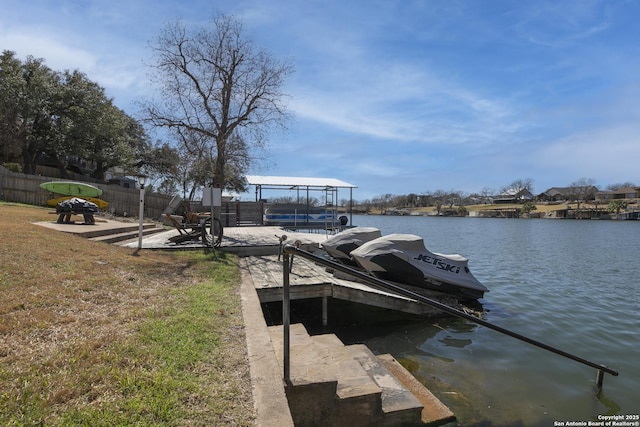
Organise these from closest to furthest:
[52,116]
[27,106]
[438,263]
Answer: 1. [438,263]
2. [27,106]
3. [52,116]

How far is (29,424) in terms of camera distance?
2.04 m

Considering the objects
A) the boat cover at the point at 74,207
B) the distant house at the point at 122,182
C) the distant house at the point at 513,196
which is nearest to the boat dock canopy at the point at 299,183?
the boat cover at the point at 74,207

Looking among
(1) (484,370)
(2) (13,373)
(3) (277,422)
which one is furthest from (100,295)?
(1) (484,370)

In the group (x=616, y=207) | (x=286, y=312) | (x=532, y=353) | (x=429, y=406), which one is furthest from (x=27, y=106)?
(x=616, y=207)

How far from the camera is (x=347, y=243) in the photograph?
10953 mm

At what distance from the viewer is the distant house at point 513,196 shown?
120812mm

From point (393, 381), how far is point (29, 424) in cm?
329

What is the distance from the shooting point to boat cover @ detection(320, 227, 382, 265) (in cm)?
1088

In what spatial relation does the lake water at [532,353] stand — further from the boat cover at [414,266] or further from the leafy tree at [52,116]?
the leafy tree at [52,116]

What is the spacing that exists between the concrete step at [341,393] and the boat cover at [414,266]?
15.6 ft

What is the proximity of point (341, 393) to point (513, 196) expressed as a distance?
14466 centimetres

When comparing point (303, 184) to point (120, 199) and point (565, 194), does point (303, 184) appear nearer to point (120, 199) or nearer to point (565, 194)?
point (120, 199)

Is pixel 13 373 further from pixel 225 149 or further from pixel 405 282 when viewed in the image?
pixel 225 149

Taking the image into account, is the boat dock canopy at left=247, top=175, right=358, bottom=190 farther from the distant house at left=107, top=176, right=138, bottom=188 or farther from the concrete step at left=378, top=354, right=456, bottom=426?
the distant house at left=107, top=176, right=138, bottom=188
